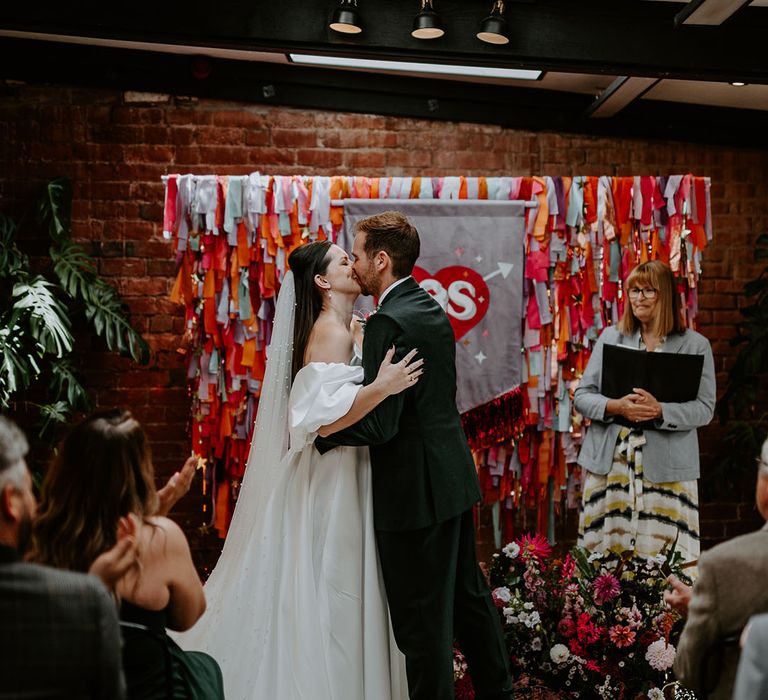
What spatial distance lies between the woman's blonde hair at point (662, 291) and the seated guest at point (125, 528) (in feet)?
7.59

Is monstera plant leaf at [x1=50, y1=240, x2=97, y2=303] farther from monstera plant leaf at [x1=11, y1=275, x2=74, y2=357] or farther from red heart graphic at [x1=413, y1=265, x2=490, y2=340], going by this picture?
red heart graphic at [x1=413, y1=265, x2=490, y2=340]

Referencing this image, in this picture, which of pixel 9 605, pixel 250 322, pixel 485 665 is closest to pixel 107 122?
pixel 250 322

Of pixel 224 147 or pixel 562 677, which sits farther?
pixel 224 147

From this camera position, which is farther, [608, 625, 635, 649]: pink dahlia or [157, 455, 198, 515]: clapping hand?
[608, 625, 635, 649]: pink dahlia

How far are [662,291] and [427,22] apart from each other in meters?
1.38

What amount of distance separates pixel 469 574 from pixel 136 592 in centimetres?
118

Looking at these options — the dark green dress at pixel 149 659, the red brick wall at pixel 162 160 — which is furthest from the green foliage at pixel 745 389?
the dark green dress at pixel 149 659

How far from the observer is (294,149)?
4715 millimetres

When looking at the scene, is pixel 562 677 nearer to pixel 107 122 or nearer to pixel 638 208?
pixel 638 208

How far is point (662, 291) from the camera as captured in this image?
3.55m

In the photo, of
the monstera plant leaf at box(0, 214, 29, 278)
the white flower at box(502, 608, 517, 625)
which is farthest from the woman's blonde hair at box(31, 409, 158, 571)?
the monstera plant leaf at box(0, 214, 29, 278)

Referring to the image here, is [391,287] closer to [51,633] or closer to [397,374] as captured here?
[397,374]

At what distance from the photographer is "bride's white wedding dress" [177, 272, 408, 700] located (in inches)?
106

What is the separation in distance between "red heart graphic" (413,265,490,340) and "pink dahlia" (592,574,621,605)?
1.49 m
